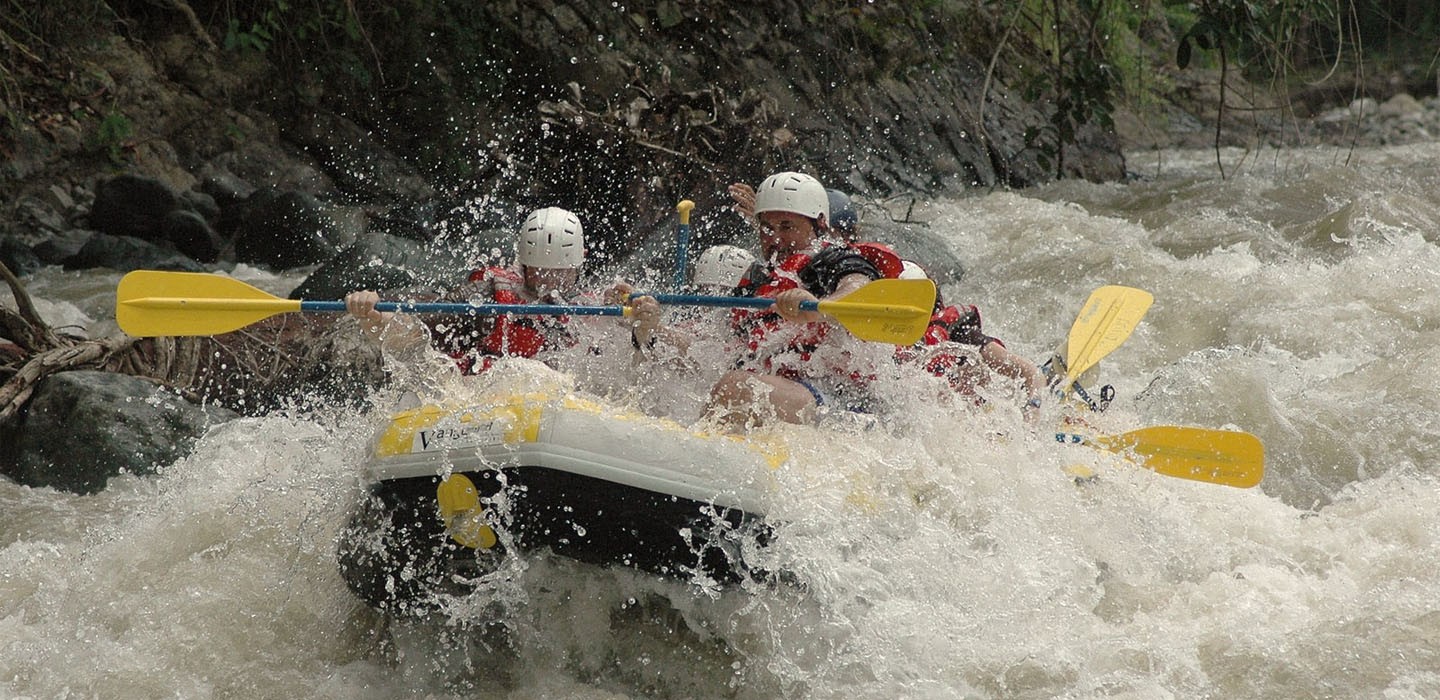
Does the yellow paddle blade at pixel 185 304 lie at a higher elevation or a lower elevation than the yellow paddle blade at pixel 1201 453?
higher

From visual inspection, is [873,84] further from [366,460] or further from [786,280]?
[366,460]

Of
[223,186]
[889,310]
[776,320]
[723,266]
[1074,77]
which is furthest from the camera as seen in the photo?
[1074,77]

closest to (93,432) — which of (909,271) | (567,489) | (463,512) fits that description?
(463,512)

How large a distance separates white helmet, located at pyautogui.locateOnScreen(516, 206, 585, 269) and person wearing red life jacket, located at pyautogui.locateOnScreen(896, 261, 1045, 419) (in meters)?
1.16

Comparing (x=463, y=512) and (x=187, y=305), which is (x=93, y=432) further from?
(x=463, y=512)

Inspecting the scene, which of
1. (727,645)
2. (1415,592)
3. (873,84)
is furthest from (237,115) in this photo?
(1415,592)

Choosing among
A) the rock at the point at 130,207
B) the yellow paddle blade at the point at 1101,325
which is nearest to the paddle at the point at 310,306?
the yellow paddle blade at the point at 1101,325

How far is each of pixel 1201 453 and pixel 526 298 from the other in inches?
92.8

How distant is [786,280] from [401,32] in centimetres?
668

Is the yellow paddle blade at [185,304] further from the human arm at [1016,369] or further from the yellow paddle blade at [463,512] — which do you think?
the human arm at [1016,369]

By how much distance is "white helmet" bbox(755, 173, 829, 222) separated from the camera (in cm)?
450

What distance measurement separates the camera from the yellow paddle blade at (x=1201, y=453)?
4.36 m

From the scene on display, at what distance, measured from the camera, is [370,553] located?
363cm

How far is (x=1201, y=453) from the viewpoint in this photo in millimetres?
4398
